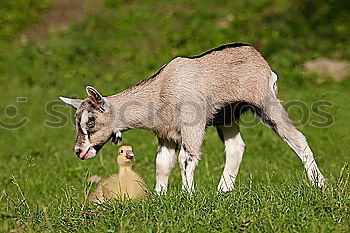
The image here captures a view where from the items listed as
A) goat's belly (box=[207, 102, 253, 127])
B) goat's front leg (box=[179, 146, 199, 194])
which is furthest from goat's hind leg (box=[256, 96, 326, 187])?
goat's front leg (box=[179, 146, 199, 194])

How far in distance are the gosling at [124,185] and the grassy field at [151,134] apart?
0.23 m

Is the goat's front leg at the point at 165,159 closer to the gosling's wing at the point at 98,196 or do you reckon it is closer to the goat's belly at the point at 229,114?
the goat's belly at the point at 229,114

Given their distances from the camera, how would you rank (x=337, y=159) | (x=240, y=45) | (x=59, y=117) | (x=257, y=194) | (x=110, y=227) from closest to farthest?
(x=110, y=227), (x=257, y=194), (x=240, y=45), (x=337, y=159), (x=59, y=117)

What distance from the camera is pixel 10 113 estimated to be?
525 inches

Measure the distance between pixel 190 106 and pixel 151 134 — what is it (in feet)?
15.2

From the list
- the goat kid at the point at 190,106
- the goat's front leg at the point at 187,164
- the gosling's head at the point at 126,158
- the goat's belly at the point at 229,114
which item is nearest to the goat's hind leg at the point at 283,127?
the goat kid at the point at 190,106

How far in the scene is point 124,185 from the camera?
6.23 metres

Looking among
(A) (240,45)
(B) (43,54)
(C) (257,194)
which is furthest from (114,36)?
(C) (257,194)

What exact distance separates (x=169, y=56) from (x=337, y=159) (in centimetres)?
738

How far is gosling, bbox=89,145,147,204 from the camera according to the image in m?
6.16

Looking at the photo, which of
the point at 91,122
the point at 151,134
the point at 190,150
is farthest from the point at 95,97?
the point at 151,134

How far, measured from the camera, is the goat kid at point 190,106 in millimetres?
6578

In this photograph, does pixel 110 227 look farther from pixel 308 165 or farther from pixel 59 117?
pixel 59 117

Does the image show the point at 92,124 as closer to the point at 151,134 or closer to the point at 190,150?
the point at 190,150
